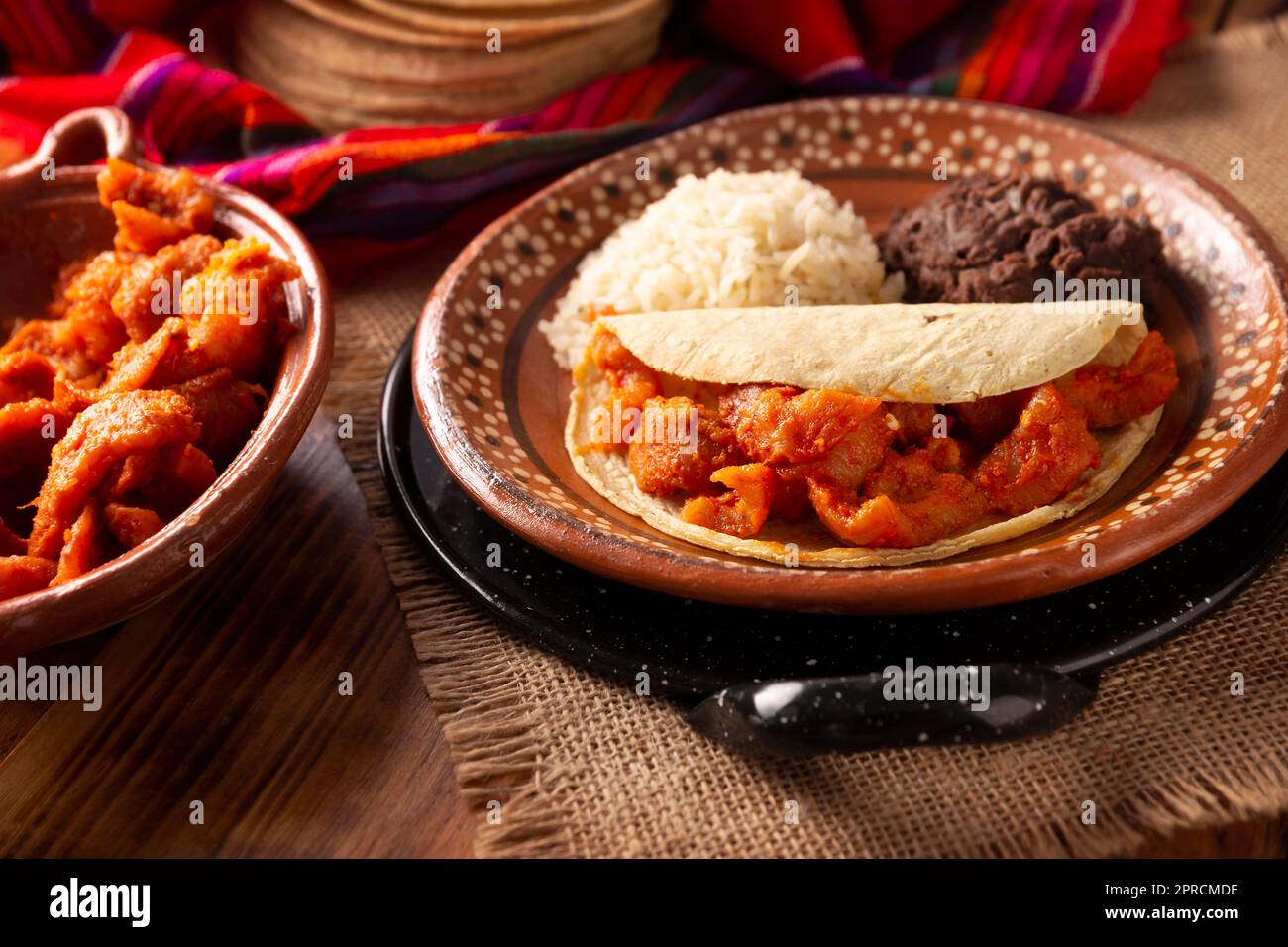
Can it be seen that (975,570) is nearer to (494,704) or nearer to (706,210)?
(494,704)

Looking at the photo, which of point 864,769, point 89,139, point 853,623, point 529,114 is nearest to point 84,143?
point 89,139

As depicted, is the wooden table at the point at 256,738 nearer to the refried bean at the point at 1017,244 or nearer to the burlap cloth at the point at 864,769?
the burlap cloth at the point at 864,769

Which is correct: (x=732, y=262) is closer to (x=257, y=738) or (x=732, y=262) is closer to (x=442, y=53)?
(x=442, y=53)

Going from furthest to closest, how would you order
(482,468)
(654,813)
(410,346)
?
1. (410,346)
2. (482,468)
3. (654,813)

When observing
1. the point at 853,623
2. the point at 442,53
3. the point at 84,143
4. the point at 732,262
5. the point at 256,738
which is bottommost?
the point at 256,738

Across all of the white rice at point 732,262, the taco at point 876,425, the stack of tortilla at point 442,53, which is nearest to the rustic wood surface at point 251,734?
the taco at point 876,425

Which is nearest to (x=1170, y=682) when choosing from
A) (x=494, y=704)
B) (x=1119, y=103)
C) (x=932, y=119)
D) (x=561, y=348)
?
(x=494, y=704)

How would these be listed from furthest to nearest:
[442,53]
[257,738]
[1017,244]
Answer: [442,53] < [1017,244] < [257,738]
